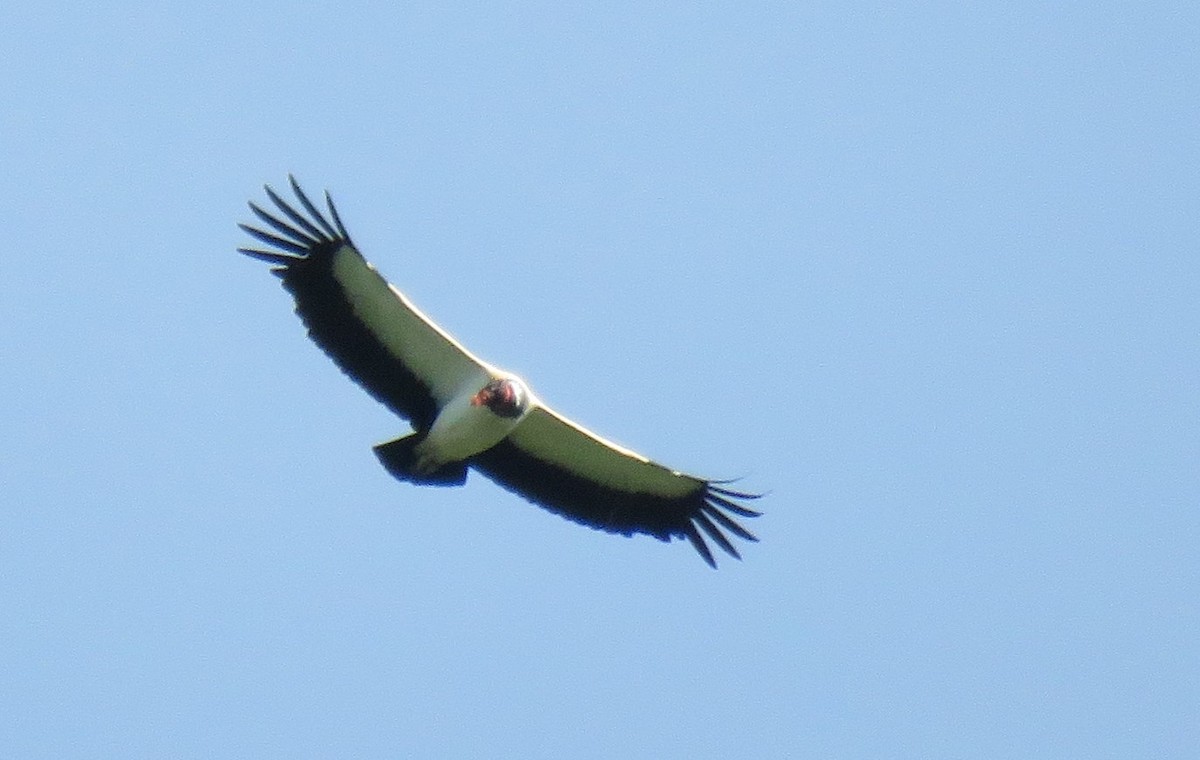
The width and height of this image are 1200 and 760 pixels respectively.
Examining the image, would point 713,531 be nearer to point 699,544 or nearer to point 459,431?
point 699,544

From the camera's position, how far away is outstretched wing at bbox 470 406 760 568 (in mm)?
26516

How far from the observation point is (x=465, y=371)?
2606 cm

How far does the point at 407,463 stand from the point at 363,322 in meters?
1.33

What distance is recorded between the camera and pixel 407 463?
25.9 m

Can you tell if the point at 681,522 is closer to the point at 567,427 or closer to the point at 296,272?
the point at 567,427

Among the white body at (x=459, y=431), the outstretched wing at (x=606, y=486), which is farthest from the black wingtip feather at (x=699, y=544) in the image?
the white body at (x=459, y=431)

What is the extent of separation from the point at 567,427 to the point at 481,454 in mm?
932

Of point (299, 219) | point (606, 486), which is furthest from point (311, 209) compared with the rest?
point (606, 486)

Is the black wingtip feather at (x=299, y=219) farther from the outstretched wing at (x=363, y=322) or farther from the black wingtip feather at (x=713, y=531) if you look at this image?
the black wingtip feather at (x=713, y=531)

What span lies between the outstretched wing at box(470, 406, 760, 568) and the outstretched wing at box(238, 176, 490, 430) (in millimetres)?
825

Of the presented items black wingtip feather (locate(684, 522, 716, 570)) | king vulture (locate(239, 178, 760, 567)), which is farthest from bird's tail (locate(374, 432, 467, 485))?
black wingtip feather (locate(684, 522, 716, 570))

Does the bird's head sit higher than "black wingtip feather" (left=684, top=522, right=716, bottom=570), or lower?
lower

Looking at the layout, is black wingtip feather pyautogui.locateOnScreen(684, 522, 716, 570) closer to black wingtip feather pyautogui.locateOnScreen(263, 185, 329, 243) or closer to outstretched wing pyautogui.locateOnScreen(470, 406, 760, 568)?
outstretched wing pyautogui.locateOnScreen(470, 406, 760, 568)

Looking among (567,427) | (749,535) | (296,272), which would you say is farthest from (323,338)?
(749,535)
